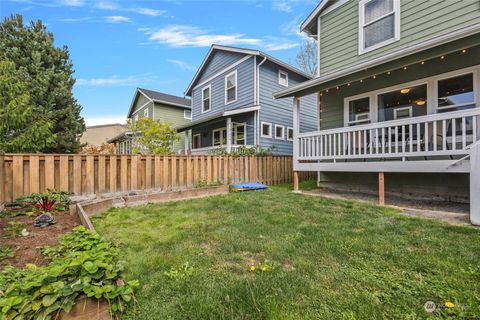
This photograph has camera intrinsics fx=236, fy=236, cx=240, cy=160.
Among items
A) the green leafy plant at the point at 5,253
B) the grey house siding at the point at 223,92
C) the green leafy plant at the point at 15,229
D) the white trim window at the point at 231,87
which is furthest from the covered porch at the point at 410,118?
the white trim window at the point at 231,87

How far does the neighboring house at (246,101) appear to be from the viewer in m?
12.7

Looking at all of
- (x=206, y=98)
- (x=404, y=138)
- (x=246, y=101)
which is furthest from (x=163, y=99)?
(x=404, y=138)

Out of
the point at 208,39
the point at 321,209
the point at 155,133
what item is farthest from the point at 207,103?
the point at 321,209

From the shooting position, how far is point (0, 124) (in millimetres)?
5828

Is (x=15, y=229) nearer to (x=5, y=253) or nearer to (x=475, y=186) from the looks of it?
(x=5, y=253)

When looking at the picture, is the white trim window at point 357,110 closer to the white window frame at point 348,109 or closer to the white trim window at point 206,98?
the white window frame at point 348,109

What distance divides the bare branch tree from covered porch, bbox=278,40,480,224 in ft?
50.6

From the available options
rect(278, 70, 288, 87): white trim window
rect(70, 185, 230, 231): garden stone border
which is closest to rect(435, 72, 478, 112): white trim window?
rect(70, 185, 230, 231): garden stone border

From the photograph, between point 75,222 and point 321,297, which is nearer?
point 321,297

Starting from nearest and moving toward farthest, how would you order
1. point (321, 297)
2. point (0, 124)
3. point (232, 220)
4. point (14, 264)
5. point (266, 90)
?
point (321, 297) < point (14, 264) < point (232, 220) < point (0, 124) < point (266, 90)

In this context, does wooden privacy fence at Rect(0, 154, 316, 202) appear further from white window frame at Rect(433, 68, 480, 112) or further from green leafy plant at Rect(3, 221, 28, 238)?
white window frame at Rect(433, 68, 480, 112)

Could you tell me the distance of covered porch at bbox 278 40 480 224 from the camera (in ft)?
15.6

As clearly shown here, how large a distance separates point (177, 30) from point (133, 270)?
1271cm

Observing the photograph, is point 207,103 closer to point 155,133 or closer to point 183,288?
point 155,133
